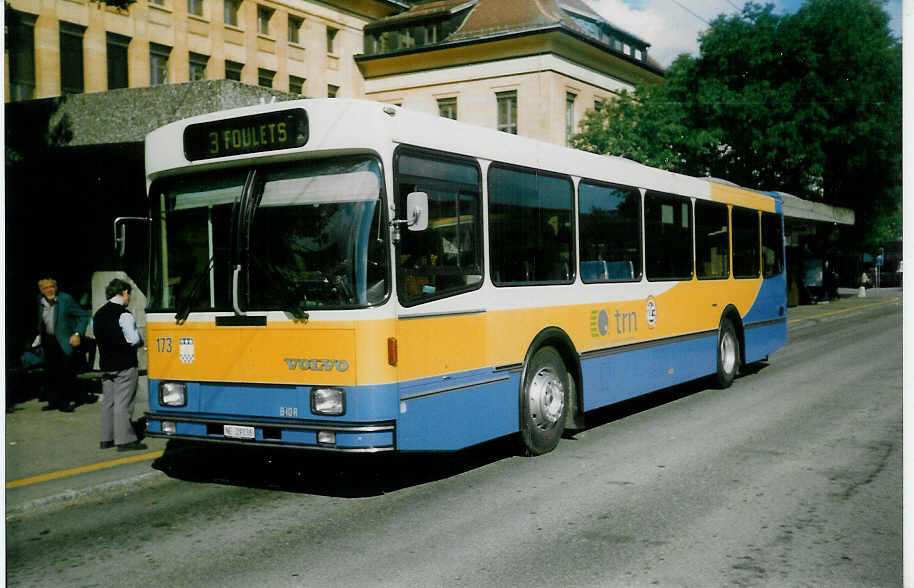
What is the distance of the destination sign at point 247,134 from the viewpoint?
6742 mm

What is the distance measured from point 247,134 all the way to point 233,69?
1478 inches

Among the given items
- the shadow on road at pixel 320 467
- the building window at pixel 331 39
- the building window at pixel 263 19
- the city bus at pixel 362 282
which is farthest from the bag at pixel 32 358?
the building window at pixel 331 39

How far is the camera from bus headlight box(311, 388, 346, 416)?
6.48m

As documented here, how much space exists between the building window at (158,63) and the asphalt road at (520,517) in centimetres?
3260

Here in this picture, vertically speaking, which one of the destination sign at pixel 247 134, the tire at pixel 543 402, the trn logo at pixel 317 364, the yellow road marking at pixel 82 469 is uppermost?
the destination sign at pixel 247 134

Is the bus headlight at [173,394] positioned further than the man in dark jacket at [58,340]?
No

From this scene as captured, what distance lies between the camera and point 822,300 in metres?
40.8

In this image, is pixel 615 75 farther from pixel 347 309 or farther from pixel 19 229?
pixel 347 309

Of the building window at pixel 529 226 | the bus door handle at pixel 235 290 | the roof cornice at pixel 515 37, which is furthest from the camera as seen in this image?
the roof cornice at pixel 515 37

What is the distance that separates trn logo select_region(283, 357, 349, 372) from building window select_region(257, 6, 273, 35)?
3980 cm

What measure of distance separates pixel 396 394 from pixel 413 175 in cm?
162

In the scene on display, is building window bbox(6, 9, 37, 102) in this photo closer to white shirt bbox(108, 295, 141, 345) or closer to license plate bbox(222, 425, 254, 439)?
white shirt bbox(108, 295, 141, 345)

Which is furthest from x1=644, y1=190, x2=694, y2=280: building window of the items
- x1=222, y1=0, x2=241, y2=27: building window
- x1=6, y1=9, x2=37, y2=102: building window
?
x1=222, y1=0, x2=241, y2=27: building window

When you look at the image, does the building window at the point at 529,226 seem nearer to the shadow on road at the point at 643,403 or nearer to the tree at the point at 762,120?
the shadow on road at the point at 643,403
